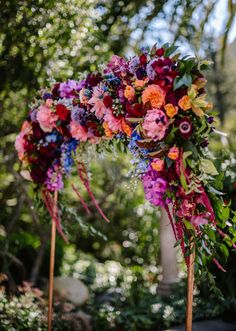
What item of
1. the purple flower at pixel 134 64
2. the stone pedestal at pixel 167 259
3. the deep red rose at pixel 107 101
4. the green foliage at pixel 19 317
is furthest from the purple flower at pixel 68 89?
the stone pedestal at pixel 167 259

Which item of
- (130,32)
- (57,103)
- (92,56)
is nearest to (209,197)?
(57,103)

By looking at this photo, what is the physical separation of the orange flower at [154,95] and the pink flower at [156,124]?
1.4 inches

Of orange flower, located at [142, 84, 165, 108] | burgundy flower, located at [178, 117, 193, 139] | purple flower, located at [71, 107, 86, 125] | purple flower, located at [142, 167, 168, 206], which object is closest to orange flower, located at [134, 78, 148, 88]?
orange flower, located at [142, 84, 165, 108]

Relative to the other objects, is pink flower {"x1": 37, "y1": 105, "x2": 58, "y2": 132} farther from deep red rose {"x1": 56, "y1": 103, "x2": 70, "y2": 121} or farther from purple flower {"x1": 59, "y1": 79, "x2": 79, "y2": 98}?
purple flower {"x1": 59, "y1": 79, "x2": 79, "y2": 98}

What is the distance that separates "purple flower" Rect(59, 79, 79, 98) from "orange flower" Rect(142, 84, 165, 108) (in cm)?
94

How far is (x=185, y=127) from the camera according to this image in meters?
1.98

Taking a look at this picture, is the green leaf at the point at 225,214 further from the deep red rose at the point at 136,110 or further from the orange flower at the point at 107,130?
the orange flower at the point at 107,130

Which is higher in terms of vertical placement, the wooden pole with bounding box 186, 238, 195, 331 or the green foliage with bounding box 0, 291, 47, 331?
the wooden pole with bounding box 186, 238, 195, 331

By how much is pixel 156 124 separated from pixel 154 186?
32cm

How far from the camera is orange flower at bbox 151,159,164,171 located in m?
2.07

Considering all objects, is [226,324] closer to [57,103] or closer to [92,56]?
[57,103]

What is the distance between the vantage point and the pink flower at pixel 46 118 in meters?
2.86

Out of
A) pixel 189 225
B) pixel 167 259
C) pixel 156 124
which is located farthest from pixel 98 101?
pixel 167 259

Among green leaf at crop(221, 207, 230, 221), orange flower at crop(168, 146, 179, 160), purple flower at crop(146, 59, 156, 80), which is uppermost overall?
purple flower at crop(146, 59, 156, 80)
